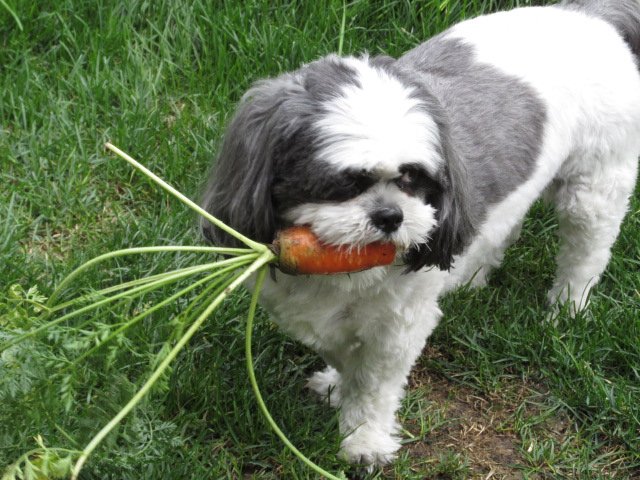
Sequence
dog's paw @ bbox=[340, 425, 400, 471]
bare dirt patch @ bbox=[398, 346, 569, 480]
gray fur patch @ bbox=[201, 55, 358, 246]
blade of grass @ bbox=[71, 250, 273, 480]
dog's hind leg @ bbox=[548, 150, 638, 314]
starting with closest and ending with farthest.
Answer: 1. blade of grass @ bbox=[71, 250, 273, 480]
2. gray fur patch @ bbox=[201, 55, 358, 246]
3. dog's paw @ bbox=[340, 425, 400, 471]
4. bare dirt patch @ bbox=[398, 346, 569, 480]
5. dog's hind leg @ bbox=[548, 150, 638, 314]

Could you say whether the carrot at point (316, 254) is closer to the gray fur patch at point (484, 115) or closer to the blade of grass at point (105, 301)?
the blade of grass at point (105, 301)

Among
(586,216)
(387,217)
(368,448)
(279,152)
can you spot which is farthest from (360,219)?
(586,216)

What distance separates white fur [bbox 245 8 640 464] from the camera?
277 cm

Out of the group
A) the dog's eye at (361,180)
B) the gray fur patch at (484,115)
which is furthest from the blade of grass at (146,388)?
the gray fur patch at (484,115)

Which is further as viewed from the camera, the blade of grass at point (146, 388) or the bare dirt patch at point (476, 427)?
the bare dirt patch at point (476, 427)

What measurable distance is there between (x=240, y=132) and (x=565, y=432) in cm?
184

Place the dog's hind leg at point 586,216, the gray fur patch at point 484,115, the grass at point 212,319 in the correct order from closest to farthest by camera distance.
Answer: the grass at point 212,319 < the gray fur patch at point 484,115 < the dog's hind leg at point 586,216

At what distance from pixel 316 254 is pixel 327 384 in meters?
1.19

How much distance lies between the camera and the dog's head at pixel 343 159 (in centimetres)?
273

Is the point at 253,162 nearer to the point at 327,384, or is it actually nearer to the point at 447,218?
the point at 447,218

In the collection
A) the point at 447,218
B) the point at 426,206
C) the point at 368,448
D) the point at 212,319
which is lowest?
the point at 368,448

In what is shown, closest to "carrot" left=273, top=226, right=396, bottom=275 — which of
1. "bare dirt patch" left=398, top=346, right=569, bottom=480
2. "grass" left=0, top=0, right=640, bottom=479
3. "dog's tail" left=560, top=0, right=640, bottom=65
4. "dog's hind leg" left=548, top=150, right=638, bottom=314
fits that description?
"grass" left=0, top=0, right=640, bottom=479

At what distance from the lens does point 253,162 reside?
9.46 feet

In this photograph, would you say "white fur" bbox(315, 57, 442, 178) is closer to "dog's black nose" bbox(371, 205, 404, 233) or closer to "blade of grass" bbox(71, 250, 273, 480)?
"dog's black nose" bbox(371, 205, 404, 233)
